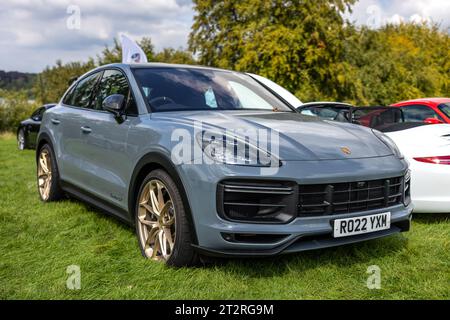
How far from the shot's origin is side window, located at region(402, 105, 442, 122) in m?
9.20

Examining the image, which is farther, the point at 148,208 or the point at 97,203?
Result: the point at 97,203

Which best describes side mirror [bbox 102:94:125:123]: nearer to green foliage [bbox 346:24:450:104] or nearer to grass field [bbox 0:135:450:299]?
grass field [bbox 0:135:450:299]

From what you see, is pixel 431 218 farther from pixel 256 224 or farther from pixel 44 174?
pixel 44 174

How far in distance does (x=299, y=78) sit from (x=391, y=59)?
404 inches

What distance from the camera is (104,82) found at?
15.1 feet

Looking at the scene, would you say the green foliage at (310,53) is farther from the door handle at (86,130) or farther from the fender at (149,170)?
the fender at (149,170)

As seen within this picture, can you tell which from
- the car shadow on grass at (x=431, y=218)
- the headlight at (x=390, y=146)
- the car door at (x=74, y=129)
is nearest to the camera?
the headlight at (x=390, y=146)

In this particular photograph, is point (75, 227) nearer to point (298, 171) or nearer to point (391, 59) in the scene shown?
point (298, 171)

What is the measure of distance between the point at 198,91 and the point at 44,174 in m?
2.68

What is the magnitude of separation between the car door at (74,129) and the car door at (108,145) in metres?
0.09

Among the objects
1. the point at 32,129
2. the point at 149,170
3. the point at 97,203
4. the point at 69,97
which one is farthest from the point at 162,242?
the point at 32,129

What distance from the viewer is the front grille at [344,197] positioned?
9.62ft

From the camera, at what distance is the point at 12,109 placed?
2391 centimetres

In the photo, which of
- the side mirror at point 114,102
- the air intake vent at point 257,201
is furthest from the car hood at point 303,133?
the side mirror at point 114,102
